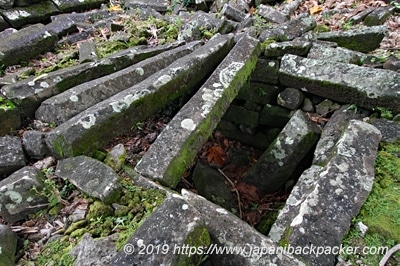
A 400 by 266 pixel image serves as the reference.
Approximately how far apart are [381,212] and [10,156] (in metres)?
3.10

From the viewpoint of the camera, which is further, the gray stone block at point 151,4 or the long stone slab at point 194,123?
the gray stone block at point 151,4

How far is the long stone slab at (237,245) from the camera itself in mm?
1957

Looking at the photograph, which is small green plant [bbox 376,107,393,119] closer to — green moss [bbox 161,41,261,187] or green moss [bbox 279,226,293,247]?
green moss [bbox 161,41,261,187]

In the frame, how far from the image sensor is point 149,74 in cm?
384

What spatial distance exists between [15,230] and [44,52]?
3.25m

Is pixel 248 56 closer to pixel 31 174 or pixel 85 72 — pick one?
pixel 85 72

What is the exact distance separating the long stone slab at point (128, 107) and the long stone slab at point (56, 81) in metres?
0.67

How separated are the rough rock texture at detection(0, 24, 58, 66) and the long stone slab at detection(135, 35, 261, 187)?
280cm

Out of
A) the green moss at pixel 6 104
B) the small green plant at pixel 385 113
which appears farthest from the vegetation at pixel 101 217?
the small green plant at pixel 385 113

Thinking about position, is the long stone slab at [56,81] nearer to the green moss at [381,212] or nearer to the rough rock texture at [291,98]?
the rough rock texture at [291,98]

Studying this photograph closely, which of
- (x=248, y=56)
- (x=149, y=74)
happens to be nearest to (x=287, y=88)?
(x=248, y=56)

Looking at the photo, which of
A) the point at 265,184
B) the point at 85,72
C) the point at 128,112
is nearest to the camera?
the point at 128,112

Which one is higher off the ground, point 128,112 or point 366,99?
point 366,99

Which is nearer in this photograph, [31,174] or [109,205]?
[109,205]
